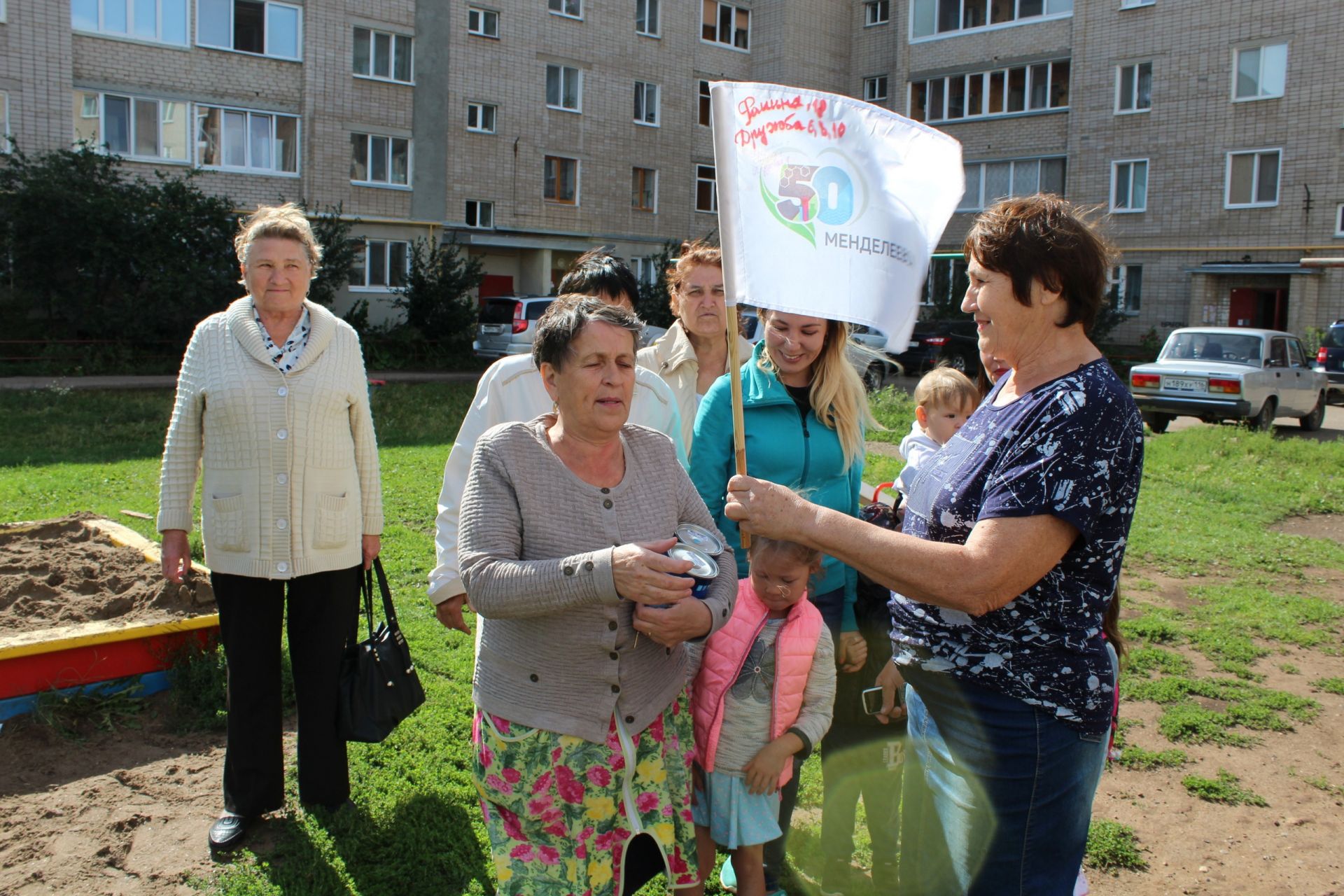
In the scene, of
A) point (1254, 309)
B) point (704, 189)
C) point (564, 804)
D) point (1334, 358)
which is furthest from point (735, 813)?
point (704, 189)

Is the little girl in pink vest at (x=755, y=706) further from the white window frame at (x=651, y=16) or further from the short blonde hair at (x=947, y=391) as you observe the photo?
the white window frame at (x=651, y=16)

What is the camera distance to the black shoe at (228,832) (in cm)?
366

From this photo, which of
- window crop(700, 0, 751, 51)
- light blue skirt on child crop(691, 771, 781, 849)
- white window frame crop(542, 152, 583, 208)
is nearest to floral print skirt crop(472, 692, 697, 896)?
light blue skirt on child crop(691, 771, 781, 849)

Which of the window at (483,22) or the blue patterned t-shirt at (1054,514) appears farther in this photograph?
the window at (483,22)

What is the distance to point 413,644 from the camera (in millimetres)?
5766

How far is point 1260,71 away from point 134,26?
30.5m

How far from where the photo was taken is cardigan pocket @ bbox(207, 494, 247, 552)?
3.74 metres

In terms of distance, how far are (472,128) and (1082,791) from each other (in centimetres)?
3105

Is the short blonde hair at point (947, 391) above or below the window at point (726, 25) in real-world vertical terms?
below

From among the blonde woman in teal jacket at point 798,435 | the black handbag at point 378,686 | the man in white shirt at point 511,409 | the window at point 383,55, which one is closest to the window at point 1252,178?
the window at point 383,55

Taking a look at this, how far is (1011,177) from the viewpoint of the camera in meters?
34.9

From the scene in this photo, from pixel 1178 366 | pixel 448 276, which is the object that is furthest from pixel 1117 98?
pixel 448 276

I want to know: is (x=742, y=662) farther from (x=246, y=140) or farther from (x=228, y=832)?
(x=246, y=140)

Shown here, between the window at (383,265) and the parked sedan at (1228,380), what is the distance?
20106mm
